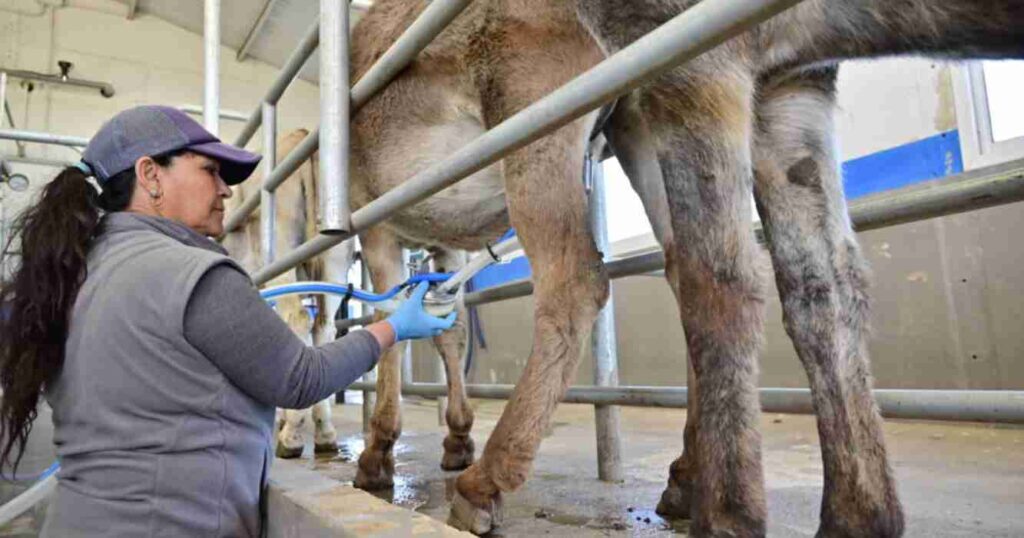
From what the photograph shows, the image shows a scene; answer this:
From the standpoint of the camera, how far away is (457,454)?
2.81m

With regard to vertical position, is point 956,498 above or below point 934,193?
below

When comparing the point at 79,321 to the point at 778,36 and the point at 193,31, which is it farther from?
the point at 193,31

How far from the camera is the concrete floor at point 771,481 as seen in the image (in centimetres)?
171

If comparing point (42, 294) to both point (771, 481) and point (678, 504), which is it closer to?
point (678, 504)

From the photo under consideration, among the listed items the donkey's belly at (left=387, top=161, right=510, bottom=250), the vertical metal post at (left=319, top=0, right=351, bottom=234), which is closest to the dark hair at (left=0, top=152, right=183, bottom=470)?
the vertical metal post at (left=319, top=0, right=351, bottom=234)

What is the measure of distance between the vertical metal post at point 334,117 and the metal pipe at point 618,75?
0.39 m

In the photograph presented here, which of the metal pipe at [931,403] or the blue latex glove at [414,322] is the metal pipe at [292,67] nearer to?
the blue latex glove at [414,322]

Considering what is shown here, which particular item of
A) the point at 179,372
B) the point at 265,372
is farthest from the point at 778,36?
the point at 179,372

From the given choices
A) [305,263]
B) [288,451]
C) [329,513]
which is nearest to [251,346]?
[329,513]

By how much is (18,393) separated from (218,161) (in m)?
0.55

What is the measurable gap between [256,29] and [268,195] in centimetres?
809

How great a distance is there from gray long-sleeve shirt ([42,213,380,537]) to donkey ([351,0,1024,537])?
25.5 inches

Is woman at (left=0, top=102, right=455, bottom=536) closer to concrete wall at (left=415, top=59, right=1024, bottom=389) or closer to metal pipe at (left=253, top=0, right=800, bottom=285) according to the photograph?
metal pipe at (left=253, top=0, right=800, bottom=285)

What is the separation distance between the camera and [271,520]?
1.49 metres
